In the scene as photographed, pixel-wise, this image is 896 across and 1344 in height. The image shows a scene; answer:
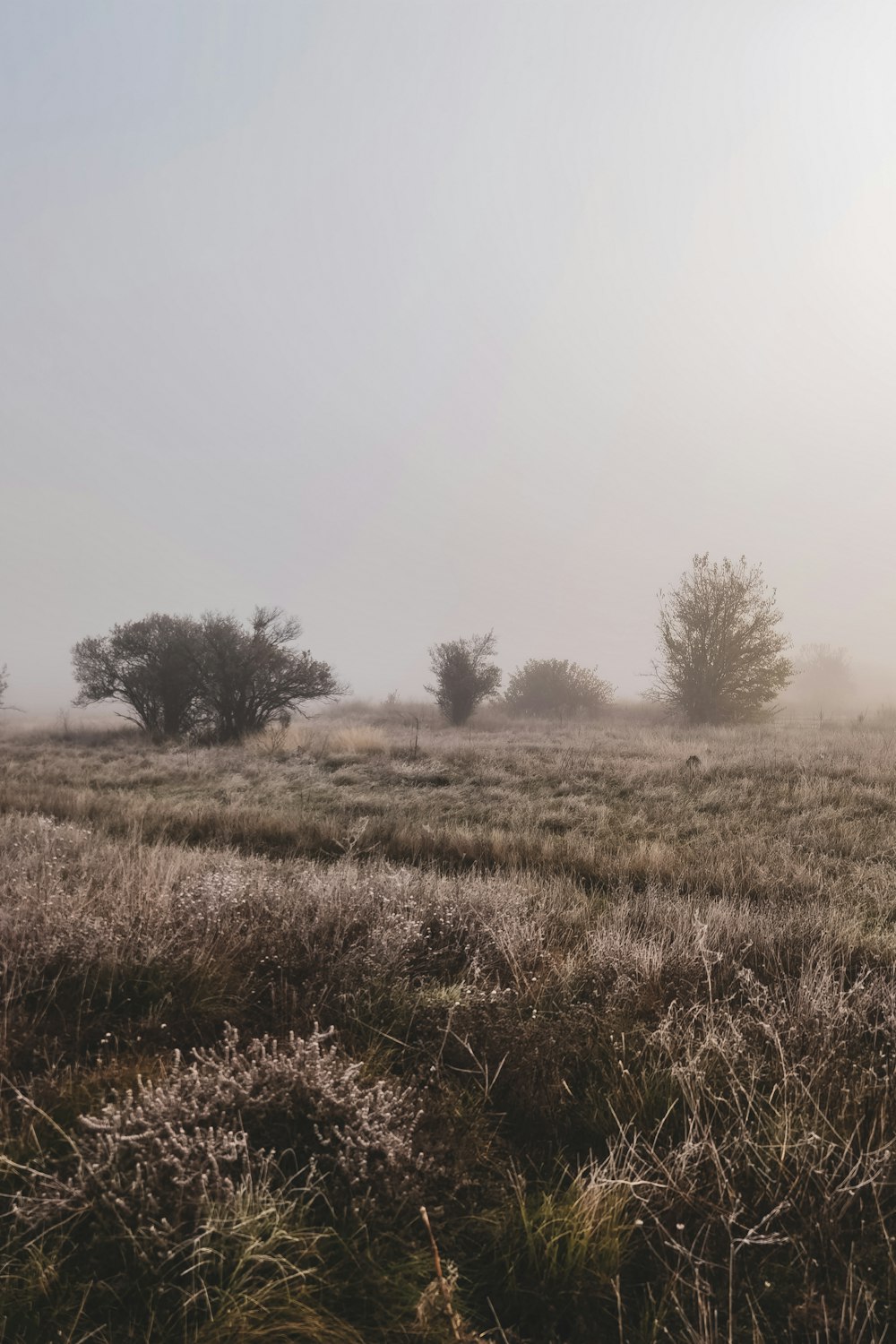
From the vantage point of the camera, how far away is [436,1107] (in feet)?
8.09

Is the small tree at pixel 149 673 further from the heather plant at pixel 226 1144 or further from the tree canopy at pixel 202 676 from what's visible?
the heather plant at pixel 226 1144

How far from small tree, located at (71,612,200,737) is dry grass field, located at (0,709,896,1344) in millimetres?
20359

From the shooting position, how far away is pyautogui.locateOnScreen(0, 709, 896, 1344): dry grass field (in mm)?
1760

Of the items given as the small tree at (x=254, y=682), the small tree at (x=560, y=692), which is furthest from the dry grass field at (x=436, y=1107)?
the small tree at (x=560, y=692)

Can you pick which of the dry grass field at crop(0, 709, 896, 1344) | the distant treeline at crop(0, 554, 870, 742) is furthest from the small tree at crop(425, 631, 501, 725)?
the dry grass field at crop(0, 709, 896, 1344)

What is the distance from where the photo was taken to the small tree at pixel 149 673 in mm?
24938

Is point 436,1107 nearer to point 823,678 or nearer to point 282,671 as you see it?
point 282,671

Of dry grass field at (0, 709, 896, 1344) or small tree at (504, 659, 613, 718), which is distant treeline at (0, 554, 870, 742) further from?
dry grass field at (0, 709, 896, 1344)

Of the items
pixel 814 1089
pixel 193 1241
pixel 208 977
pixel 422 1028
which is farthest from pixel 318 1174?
pixel 814 1089

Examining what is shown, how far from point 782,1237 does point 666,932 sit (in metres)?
2.16

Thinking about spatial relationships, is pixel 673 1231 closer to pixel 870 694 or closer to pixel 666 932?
pixel 666 932

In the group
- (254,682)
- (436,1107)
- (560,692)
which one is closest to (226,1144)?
(436,1107)

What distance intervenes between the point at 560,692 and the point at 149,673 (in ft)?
78.2

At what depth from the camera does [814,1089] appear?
101 inches
